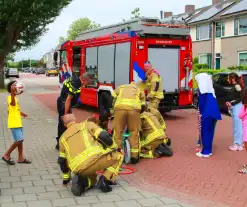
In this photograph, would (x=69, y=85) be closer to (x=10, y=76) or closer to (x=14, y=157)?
(x=14, y=157)

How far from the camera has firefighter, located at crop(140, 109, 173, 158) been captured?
7.26m

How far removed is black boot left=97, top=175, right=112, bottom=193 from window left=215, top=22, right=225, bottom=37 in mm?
31573

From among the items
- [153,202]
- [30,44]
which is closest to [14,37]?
[30,44]

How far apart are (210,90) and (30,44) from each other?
1631 centimetres

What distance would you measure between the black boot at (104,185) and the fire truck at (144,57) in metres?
5.45

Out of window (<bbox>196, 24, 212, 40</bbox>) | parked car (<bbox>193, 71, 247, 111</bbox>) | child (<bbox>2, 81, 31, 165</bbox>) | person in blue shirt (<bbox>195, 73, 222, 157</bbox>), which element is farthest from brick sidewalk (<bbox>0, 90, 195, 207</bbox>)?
window (<bbox>196, 24, 212, 40</bbox>)

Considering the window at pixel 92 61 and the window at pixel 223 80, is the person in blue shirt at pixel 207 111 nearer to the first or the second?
the window at pixel 92 61

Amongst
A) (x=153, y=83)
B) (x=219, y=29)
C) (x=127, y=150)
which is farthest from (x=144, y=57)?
(x=219, y=29)

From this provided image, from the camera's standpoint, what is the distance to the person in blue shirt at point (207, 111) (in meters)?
7.39

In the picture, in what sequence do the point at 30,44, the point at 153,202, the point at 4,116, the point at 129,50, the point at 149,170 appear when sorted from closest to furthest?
the point at 153,202, the point at 149,170, the point at 129,50, the point at 4,116, the point at 30,44

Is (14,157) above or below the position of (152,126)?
below

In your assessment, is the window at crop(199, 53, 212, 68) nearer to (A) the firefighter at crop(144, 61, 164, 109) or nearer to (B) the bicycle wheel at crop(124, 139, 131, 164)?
(A) the firefighter at crop(144, 61, 164, 109)

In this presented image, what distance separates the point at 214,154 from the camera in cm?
770

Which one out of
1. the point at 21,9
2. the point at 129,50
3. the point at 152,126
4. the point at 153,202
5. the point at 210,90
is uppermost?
the point at 21,9
